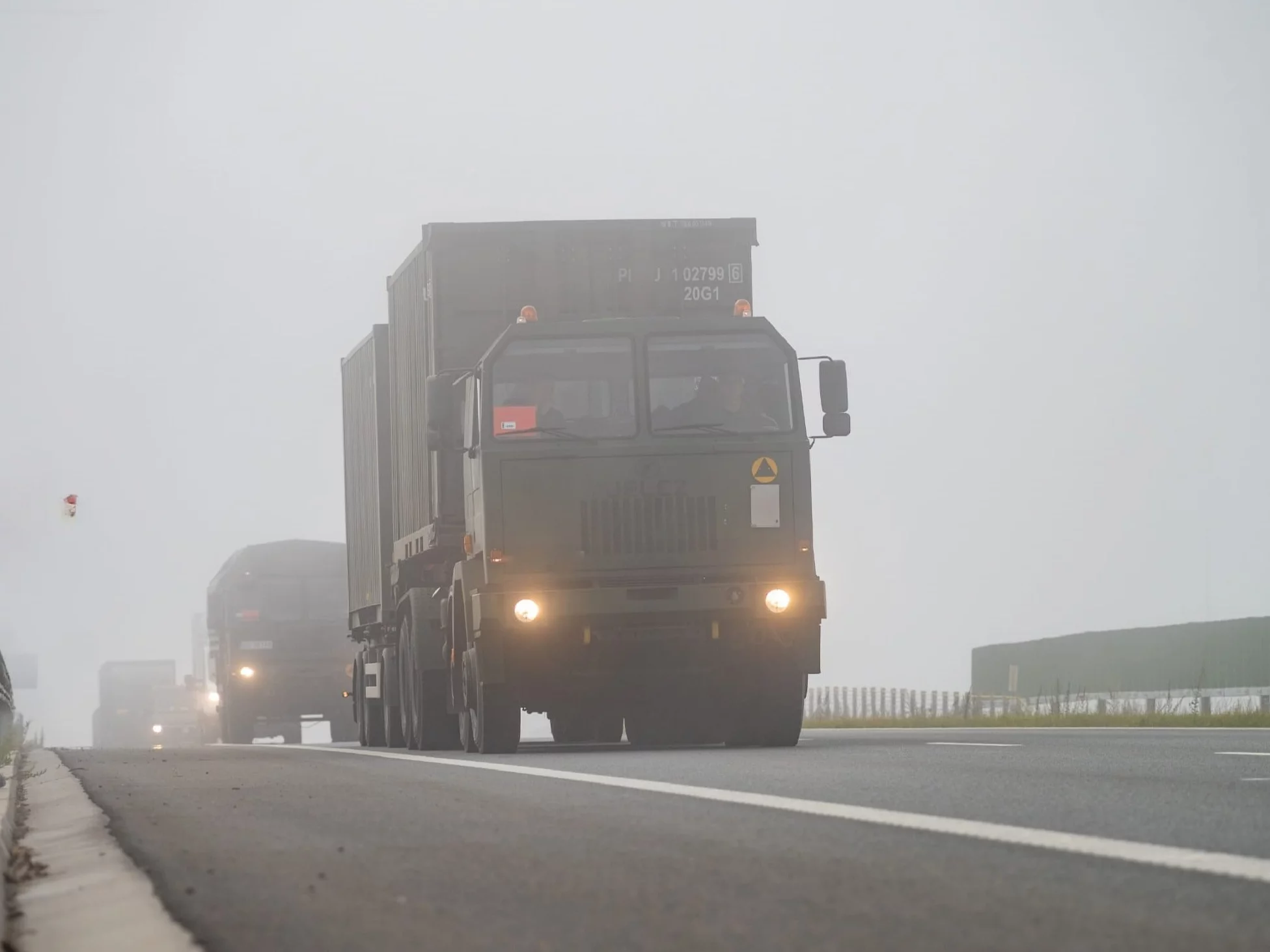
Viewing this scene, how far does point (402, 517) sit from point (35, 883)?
13048 millimetres

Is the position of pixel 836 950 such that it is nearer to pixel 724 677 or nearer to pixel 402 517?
pixel 724 677

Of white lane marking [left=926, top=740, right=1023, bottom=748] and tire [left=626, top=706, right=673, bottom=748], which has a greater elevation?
tire [left=626, top=706, right=673, bottom=748]

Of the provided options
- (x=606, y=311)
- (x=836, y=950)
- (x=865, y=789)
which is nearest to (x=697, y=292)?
(x=606, y=311)

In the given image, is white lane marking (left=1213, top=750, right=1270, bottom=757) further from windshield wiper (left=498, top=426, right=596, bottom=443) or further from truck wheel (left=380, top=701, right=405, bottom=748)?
truck wheel (left=380, top=701, right=405, bottom=748)

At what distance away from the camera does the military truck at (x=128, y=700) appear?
73375 mm

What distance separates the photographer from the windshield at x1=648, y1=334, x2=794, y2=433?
50.7 feet

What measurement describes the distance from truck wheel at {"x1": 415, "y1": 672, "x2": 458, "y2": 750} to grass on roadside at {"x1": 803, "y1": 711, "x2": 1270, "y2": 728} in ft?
24.9

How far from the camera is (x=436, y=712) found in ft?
60.4

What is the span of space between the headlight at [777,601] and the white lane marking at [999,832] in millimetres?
4923

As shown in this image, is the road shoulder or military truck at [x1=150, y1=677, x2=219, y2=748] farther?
military truck at [x1=150, y1=677, x2=219, y2=748]

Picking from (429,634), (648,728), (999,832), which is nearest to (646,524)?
(648,728)

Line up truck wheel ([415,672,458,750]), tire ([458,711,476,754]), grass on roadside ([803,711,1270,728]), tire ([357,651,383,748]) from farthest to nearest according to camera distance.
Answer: tire ([357,651,383,748])
grass on roadside ([803,711,1270,728])
truck wheel ([415,672,458,750])
tire ([458,711,476,754])

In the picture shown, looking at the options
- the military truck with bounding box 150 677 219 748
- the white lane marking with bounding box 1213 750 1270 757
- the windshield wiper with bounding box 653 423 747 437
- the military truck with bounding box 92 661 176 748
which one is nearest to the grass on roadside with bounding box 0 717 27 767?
the windshield wiper with bounding box 653 423 747 437

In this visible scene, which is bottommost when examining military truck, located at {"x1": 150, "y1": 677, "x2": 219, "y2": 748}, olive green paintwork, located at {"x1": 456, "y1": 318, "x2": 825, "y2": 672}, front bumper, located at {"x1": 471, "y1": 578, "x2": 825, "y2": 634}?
military truck, located at {"x1": 150, "y1": 677, "x2": 219, "y2": 748}
